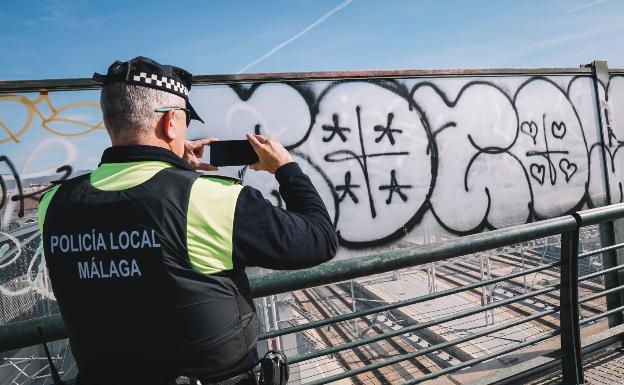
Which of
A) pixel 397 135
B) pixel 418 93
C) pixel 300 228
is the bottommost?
pixel 300 228

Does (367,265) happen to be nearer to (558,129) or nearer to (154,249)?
(154,249)

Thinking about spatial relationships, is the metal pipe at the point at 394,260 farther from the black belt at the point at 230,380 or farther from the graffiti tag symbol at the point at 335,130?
the graffiti tag symbol at the point at 335,130

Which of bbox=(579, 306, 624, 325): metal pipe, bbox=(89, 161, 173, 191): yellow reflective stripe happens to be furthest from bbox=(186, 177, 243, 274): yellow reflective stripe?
bbox=(579, 306, 624, 325): metal pipe

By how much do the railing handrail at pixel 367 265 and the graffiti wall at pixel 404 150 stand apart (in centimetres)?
92

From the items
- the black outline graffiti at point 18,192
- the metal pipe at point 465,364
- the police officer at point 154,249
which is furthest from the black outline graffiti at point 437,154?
the police officer at point 154,249

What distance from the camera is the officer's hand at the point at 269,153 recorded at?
1545 millimetres

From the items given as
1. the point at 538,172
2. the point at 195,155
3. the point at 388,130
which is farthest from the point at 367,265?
the point at 538,172

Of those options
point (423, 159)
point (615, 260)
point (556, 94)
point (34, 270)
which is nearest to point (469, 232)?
point (423, 159)

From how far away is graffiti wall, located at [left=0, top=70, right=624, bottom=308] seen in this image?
8.24 ft

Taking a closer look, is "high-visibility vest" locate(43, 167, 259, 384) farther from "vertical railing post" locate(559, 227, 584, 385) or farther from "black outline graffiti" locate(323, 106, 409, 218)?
"vertical railing post" locate(559, 227, 584, 385)

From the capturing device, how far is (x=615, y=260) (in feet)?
11.6

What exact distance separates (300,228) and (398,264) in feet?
3.19

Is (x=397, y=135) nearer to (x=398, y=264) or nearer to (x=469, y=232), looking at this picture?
(x=469, y=232)

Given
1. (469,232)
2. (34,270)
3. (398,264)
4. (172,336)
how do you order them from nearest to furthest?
(172,336), (398,264), (34,270), (469,232)
